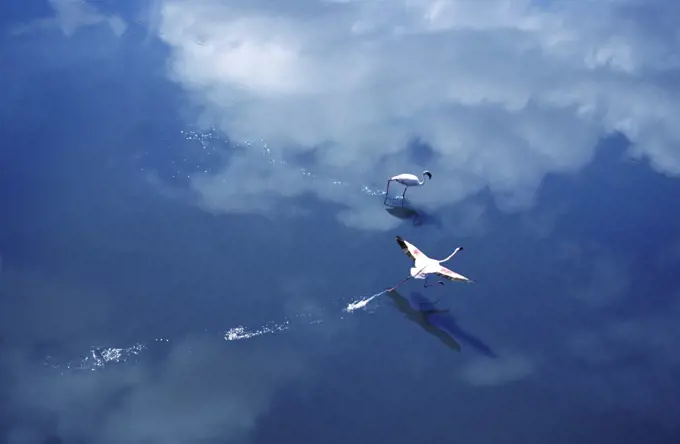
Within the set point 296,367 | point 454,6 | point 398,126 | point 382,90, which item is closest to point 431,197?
point 398,126

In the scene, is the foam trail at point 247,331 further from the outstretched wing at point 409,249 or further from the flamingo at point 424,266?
the outstretched wing at point 409,249

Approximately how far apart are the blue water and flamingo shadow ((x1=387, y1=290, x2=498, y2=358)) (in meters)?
0.03

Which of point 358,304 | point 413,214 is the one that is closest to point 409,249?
point 358,304

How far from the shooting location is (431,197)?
12070mm

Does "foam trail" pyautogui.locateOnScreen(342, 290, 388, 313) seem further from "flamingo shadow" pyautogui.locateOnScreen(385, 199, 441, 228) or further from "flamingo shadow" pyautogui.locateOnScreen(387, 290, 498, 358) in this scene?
"flamingo shadow" pyautogui.locateOnScreen(385, 199, 441, 228)

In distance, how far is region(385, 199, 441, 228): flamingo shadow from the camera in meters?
11.7

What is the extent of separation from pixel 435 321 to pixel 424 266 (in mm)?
834

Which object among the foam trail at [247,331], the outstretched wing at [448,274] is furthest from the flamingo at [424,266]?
the foam trail at [247,331]

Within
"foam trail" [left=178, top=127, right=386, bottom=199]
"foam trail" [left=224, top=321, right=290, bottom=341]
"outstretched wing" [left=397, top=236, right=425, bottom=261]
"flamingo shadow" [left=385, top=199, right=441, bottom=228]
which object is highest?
"foam trail" [left=178, top=127, right=386, bottom=199]

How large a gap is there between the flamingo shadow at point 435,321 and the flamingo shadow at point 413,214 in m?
1.42

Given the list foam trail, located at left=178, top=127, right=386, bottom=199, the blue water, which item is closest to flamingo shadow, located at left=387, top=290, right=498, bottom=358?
the blue water

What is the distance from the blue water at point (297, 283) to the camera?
9.44 metres

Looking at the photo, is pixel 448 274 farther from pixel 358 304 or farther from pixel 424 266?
pixel 358 304

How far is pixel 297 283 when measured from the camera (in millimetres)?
10742
